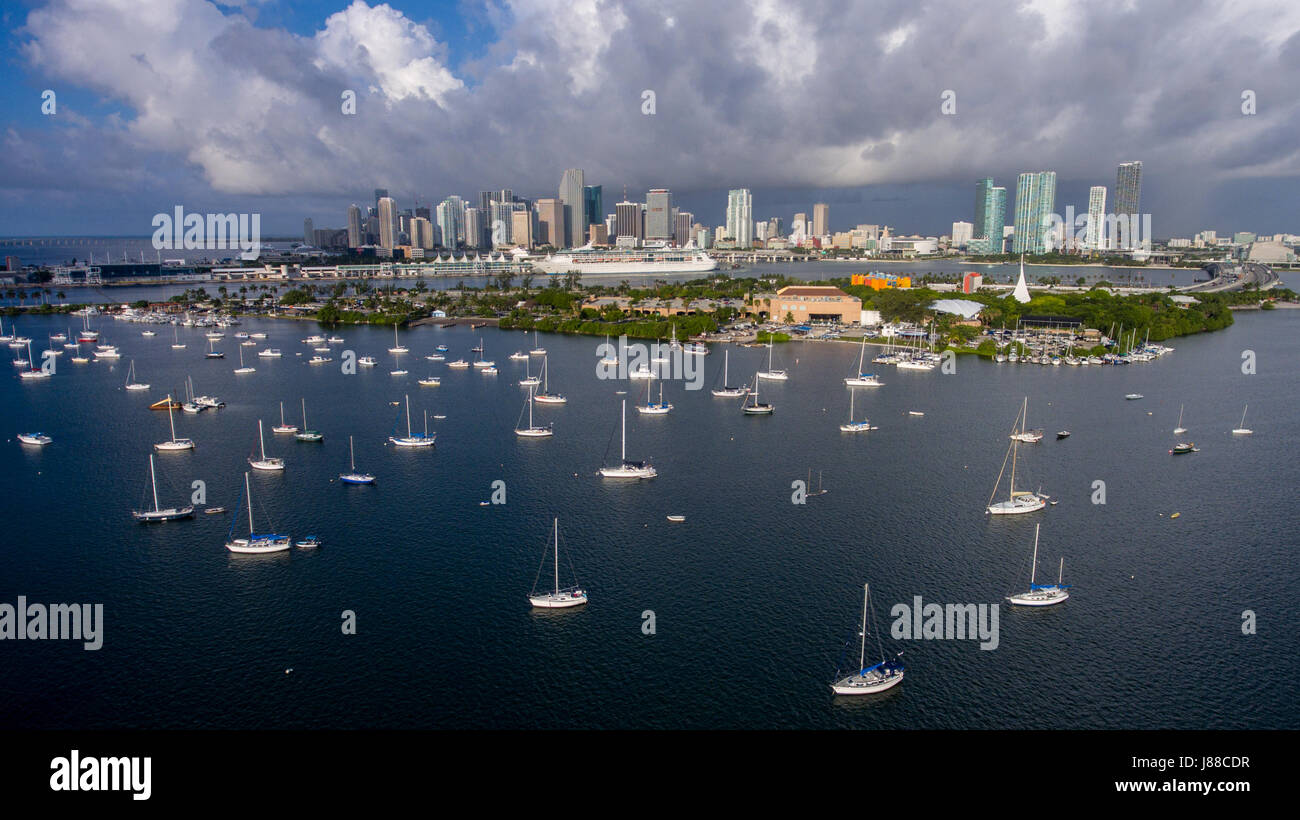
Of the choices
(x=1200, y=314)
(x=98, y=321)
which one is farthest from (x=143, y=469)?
(x=1200, y=314)

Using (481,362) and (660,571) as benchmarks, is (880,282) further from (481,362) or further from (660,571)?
(660,571)

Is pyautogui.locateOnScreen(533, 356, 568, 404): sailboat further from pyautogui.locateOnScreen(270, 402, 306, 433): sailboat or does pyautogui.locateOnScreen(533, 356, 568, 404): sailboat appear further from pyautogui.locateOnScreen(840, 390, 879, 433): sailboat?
pyautogui.locateOnScreen(840, 390, 879, 433): sailboat

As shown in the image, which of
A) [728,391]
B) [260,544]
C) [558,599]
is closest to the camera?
[558,599]

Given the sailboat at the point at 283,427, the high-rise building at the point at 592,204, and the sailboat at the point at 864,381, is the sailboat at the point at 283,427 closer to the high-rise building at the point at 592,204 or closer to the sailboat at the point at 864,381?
the sailboat at the point at 864,381

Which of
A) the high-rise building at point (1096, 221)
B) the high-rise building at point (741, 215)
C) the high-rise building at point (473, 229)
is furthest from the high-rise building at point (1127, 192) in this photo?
the high-rise building at point (473, 229)

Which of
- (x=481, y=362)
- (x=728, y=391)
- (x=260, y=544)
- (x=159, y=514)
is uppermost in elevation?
(x=481, y=362)

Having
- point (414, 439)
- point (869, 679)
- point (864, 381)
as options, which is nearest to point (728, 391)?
point (864, 381)
